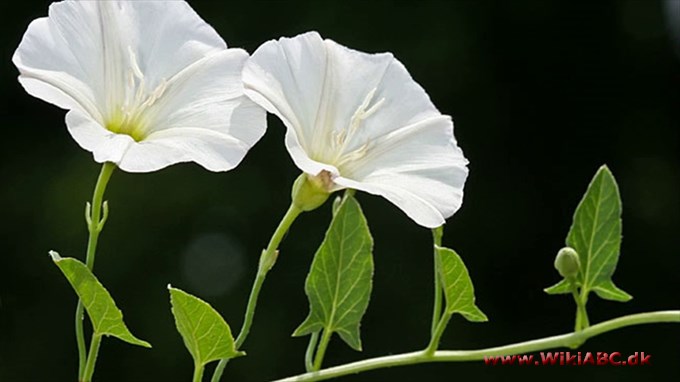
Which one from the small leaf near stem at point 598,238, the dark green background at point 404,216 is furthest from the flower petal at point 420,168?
the dark green background at point 404,216

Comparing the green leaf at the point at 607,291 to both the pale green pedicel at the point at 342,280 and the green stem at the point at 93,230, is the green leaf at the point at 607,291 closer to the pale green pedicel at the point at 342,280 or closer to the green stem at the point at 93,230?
the pale green pedicel at the point at 342,280

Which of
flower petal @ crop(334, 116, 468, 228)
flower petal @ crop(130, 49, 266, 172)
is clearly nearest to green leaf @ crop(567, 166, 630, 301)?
flower petal @ crop(334, 116, 468, 228)

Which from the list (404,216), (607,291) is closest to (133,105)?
(607,291)

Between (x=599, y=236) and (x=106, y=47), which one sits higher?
(x=106, y=47)

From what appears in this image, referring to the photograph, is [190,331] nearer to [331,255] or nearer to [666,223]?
[331,255]

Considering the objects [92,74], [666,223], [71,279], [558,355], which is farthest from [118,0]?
[666,223]

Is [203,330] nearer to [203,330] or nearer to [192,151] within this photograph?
[203,330]
